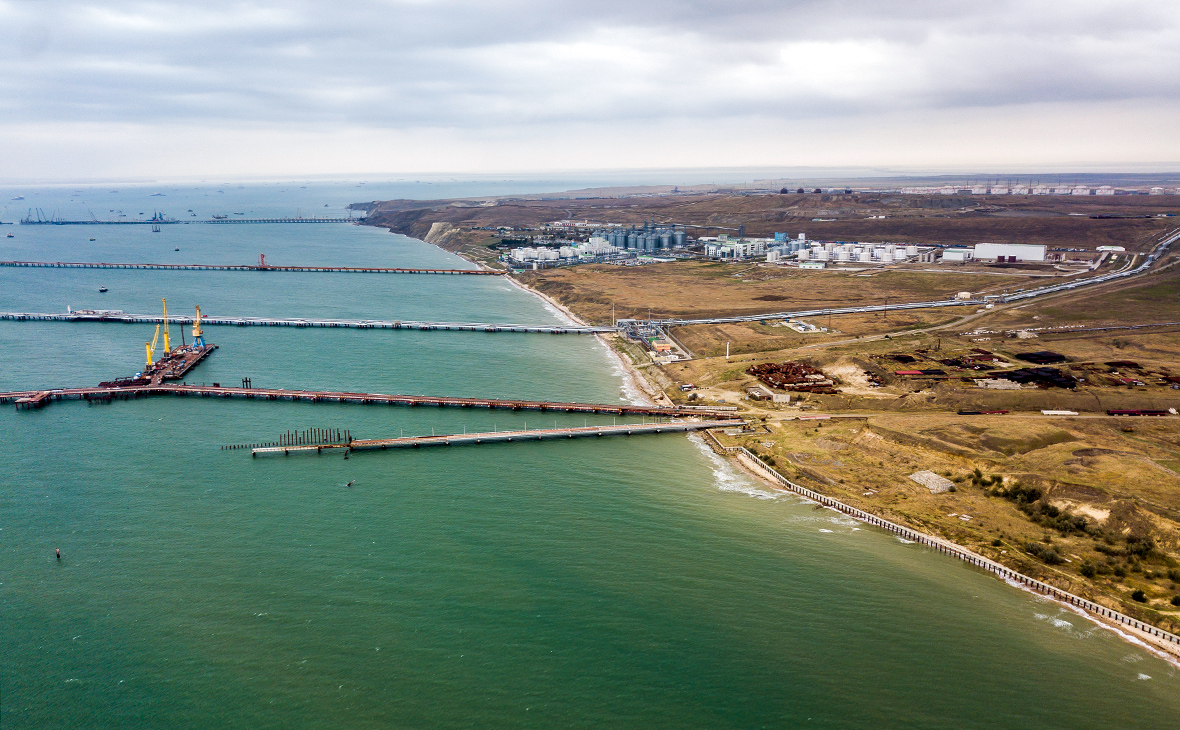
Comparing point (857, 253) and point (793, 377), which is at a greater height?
point (857, 253)

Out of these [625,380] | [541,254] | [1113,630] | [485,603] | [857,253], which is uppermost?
[857,253]

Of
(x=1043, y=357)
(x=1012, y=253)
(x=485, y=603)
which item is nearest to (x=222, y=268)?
(x=485, y=603)

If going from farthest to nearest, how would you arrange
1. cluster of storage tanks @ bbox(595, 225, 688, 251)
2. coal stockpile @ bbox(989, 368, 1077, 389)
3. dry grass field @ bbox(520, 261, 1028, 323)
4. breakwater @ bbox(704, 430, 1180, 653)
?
cluster of storage tanks @ bbox(595, 225, 688, 251)
dry grass field @ bbox(520, 261, 1028, 323)
coal stockpile @ bbox(989, 368, 1077, 389)
breakwater @ bbox(704, 430, 1180, 653)

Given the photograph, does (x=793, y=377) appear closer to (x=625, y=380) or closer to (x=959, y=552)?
(x=625, y=380)

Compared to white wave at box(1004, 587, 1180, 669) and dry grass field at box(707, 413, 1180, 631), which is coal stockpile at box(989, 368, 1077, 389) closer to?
dry grass field at box(707, 413, 1180, 631)

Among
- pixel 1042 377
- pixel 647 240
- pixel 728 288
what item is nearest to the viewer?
pixel 1042 377

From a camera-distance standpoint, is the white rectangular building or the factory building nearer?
the white rectangular building

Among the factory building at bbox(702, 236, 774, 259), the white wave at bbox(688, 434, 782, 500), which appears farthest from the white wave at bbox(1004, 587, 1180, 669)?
the factory building at bbox(702, 236, 774, 259)
